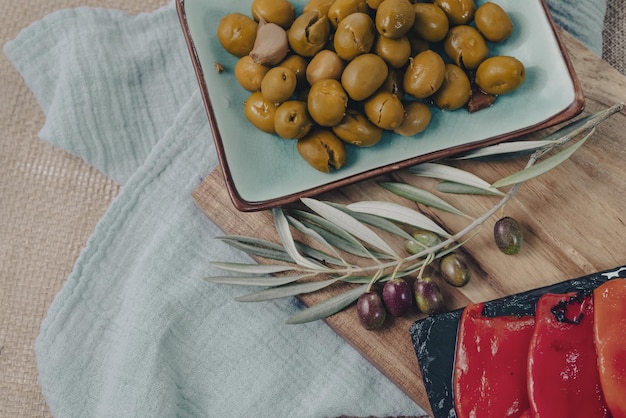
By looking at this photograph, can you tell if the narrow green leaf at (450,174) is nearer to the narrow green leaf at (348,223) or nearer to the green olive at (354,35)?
the narrow green leaf at (348,223)

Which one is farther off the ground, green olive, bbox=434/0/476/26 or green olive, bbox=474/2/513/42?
green olive, bbox=434/0/476/26

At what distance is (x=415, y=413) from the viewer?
4.69ft

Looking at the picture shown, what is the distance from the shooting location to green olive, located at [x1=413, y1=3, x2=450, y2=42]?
125 centimetres

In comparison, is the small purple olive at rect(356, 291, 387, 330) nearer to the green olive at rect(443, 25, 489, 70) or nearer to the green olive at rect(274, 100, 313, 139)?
the green olive at rect(274, 100, 313, 139)

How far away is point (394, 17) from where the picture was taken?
1167mm

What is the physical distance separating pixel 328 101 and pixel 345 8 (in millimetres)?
183

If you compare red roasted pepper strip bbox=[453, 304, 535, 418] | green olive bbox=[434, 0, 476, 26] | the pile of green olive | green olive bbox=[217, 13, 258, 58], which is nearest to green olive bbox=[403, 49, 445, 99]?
the pile of green olive

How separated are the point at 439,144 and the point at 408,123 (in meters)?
0.10

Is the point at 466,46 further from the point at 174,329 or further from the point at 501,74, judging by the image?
the point at 174,329

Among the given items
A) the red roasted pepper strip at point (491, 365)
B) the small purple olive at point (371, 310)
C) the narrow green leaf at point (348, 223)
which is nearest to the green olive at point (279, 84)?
the narrow green leaf at point (348, 223)

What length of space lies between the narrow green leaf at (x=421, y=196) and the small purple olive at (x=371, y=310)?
0.21m

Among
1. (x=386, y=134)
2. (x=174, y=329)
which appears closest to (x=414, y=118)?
(x=386, y=134)

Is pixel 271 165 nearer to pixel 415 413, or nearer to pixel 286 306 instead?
pixel 286 306

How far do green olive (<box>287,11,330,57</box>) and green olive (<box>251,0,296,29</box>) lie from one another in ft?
0.11
